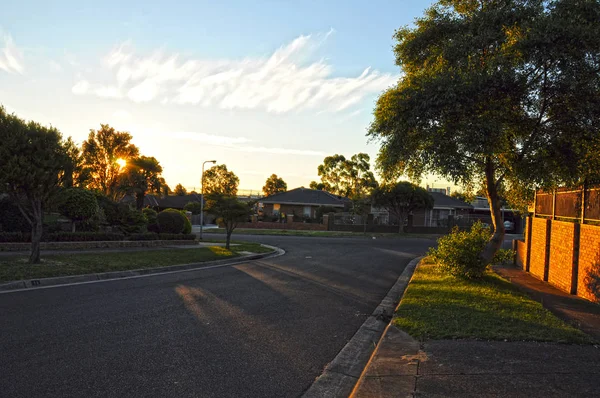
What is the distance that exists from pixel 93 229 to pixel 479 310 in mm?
16800

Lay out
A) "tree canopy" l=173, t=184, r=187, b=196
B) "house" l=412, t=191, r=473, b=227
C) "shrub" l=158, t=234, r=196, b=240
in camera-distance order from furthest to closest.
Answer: "tree canopy" l=173, t=184, r=187, b=196
"house" l=412, t=191, r=473, b=227
"shrub" l=158, t=234, r=196, b=240

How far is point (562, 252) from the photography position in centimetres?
1139

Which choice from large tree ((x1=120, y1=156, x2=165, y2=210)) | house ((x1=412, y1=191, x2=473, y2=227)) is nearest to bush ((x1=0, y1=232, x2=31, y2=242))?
large tree ((x1=120, y1=156, x2=165, y2=210))

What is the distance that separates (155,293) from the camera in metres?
9.89

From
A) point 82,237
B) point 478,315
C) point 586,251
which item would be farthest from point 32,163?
point 586,251

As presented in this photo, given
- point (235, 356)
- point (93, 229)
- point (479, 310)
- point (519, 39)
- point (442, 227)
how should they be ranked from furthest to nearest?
point (442, 227), point (93, 229), point (519, 39), point (479, 310), point (235, 356)

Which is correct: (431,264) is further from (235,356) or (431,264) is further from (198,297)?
(235,356)

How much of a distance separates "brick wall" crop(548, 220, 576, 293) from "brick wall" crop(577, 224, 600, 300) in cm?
42

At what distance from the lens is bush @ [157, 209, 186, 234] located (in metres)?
24.9

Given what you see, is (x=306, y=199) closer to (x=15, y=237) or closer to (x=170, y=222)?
(x=170, y=222)

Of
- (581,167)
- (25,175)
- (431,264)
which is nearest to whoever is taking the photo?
(581,167)

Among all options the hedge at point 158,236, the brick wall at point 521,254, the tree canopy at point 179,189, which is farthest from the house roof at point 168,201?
the brick wall at point 521,254

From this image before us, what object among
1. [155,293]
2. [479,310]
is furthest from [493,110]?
[155,293]

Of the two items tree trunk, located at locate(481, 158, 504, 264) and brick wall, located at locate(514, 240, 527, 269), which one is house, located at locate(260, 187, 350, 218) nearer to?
brick wall, located at locate(514, 240, 527, 269)
